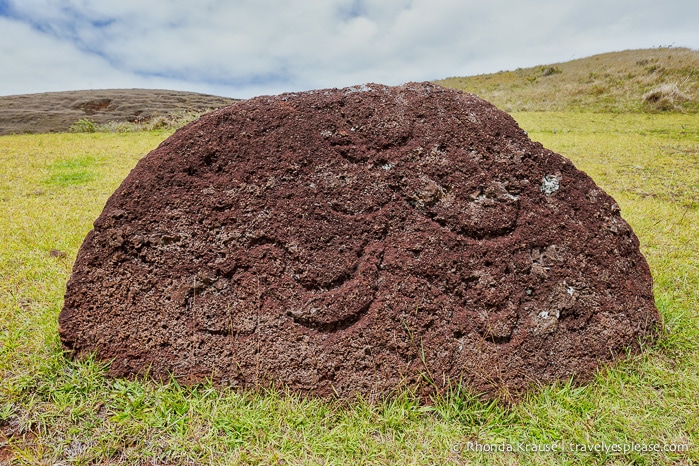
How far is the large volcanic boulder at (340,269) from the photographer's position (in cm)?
238

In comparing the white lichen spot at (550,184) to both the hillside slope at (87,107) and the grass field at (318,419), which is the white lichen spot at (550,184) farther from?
the hillside slope at (87,107)

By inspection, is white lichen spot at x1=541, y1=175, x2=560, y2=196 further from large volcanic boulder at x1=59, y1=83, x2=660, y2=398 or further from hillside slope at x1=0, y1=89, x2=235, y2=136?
hillside slope at x1=0, y1=89, x2=235, y2=136

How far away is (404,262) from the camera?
243 cm

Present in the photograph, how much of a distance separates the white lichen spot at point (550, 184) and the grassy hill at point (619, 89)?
1617cm

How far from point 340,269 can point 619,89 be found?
20024 mm

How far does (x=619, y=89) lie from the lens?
18156mm

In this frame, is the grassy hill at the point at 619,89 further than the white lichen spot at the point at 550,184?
Yes

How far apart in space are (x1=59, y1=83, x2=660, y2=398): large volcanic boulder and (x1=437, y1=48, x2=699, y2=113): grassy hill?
1649 centimetres

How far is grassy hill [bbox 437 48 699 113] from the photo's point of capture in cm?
1586

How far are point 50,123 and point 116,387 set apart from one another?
1710 cm

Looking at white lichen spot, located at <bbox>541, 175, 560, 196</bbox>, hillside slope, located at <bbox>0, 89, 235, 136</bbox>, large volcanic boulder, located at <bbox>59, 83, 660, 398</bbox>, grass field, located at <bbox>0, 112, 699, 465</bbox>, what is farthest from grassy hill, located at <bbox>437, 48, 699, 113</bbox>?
large volcanic boulder, located at <bbox>59, 83, 660, 398</bbox>

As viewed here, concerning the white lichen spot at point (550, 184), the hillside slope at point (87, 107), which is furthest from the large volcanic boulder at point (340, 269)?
the hillside slope at point (87, 107)

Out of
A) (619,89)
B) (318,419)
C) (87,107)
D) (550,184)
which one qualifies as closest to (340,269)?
(318,419)

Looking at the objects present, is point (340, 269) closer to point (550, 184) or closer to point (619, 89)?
point (550, 184)
